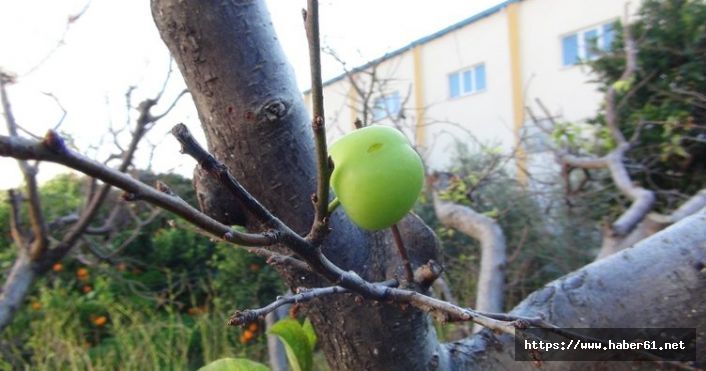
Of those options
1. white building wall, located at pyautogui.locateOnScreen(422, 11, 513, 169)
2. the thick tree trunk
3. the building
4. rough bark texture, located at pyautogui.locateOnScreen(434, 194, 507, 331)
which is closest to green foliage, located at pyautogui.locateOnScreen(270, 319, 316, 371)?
the thick tree trunk

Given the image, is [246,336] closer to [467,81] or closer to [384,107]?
[384,107]

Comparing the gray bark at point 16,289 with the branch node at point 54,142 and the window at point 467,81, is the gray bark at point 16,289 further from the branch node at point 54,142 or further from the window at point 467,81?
the window at point 467,81

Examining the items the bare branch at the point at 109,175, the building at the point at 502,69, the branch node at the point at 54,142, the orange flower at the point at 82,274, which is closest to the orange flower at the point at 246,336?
the orange flower at the point at 82,274

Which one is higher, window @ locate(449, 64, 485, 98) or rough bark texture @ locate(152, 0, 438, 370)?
window @ locate(449, 64, 485, 98)

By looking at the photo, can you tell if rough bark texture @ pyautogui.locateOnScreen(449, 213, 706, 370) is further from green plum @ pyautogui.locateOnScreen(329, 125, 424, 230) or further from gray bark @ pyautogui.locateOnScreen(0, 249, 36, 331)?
gray bark @ pyautogui.locateOnScreen(0, 249, 36, 331)

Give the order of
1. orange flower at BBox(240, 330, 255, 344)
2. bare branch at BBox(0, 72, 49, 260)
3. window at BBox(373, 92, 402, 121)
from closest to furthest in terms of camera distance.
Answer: bare branch at BBox(0, 72, 49, 260) → window at BBox(373, 92, 402, 121) → orange flower at BBox(240, 330, 255, 344)

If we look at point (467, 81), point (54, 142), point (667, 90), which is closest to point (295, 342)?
point (54, 142)

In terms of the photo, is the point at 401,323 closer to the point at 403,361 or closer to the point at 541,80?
the point at 403,361
